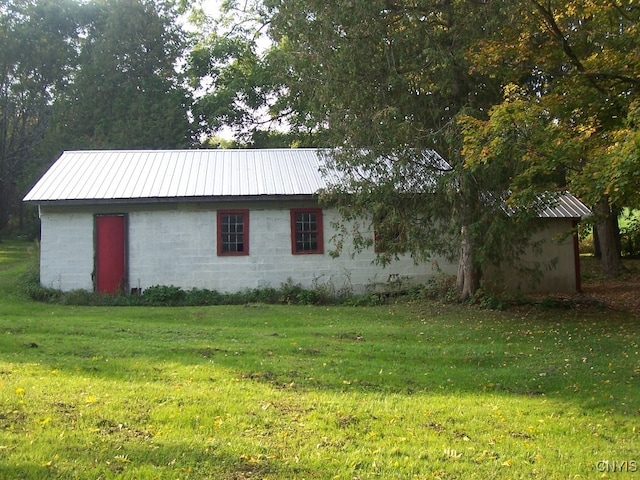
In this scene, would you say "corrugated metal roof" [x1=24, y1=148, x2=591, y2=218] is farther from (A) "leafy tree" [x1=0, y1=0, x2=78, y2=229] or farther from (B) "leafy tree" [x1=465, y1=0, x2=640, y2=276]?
(A) "leafy tree" [x1=0, y1=0, x2=78, y2=229]

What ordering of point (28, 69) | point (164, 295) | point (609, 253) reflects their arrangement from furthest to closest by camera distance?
point (28, 69) → point (609, 253) → point (164, 295)

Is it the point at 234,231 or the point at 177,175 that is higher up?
the point at 177,175

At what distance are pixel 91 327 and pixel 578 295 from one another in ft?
46.8

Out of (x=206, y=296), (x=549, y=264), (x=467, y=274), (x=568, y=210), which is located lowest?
(x=206, y=296)

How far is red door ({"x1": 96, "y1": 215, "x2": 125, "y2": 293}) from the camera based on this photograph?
1795cm

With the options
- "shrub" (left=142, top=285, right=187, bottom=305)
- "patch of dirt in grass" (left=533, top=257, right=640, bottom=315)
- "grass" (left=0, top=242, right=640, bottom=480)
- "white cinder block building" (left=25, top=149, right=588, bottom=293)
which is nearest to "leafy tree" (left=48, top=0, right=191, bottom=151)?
"white cinder block building" (left=25, top=149, right=588, bottom=293)

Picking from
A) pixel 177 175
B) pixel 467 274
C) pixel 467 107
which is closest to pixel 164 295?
pixel 177 175

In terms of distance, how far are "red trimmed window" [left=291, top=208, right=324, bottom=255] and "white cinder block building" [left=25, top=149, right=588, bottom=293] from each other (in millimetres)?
31

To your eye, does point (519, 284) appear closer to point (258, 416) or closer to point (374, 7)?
point (374, 7)

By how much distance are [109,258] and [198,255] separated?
8.50 ft

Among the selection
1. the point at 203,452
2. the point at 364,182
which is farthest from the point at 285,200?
the point at 203,452

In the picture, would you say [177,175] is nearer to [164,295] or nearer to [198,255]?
[198,255]

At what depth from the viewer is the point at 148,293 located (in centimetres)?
1758

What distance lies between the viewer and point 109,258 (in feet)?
59.1
